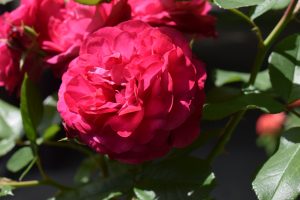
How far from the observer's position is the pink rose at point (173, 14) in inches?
18.1

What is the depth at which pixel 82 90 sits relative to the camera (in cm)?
41

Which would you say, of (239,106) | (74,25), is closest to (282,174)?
(239,106)

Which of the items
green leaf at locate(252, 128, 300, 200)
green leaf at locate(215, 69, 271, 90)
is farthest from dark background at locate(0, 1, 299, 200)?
green leaf at locate(252, 128, 300, 200)

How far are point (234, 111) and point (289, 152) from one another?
0.18 ft

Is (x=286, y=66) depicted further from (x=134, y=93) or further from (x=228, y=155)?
(x=228, y=155)

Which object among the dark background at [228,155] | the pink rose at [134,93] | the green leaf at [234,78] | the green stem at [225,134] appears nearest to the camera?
the pink rose at [134,93]

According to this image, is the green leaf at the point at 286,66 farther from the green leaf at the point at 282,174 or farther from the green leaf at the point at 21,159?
the green leaf at the point at 21,159

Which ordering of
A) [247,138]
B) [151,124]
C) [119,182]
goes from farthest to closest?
1. [247,138]
2. [119,182]
3. [151,124]

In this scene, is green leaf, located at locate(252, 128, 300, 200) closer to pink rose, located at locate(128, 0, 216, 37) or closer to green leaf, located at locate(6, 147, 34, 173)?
pink rose, located at locate(128, 0, 216, 37)

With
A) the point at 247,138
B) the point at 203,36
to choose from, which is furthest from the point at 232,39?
the point at 203,36

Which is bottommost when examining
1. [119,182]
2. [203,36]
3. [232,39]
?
[232,39]

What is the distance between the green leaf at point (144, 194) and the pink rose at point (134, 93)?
0.06 metres

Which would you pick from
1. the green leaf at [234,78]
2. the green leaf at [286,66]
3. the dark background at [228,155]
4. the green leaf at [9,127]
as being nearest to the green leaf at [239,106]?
the green leaf at [286,66]

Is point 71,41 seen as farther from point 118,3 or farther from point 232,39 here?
point 232,39
